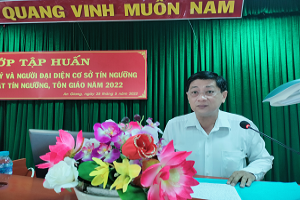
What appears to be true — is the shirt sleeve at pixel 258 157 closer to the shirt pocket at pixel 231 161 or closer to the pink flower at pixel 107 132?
the shirt pocket at pixel 231 161

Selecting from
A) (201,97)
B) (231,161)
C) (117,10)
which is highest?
(117,10)

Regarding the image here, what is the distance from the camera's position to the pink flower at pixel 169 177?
36 centimetres

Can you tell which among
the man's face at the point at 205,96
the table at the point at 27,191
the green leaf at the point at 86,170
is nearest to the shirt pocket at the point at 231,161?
the man's face at the point at 205,96

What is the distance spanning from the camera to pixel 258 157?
121 centimetres

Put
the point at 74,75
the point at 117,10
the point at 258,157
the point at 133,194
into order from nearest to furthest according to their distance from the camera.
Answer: the point at 133,194, the point at 258,157, the point at 117,10, the point at 74,75

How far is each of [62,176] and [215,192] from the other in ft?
1.99

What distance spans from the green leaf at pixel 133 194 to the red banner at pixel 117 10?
1.99m

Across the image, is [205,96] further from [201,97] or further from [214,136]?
[214,136]

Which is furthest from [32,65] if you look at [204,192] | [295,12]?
[295,12]

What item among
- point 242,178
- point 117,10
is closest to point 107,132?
point 242,178

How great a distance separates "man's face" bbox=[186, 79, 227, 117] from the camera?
1.27 metres

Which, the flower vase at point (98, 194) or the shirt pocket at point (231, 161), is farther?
the shirt pocket at point (231, 161)

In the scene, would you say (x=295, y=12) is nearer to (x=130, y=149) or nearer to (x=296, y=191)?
(x=296, y=191)

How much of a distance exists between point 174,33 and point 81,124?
1766 millimetres
